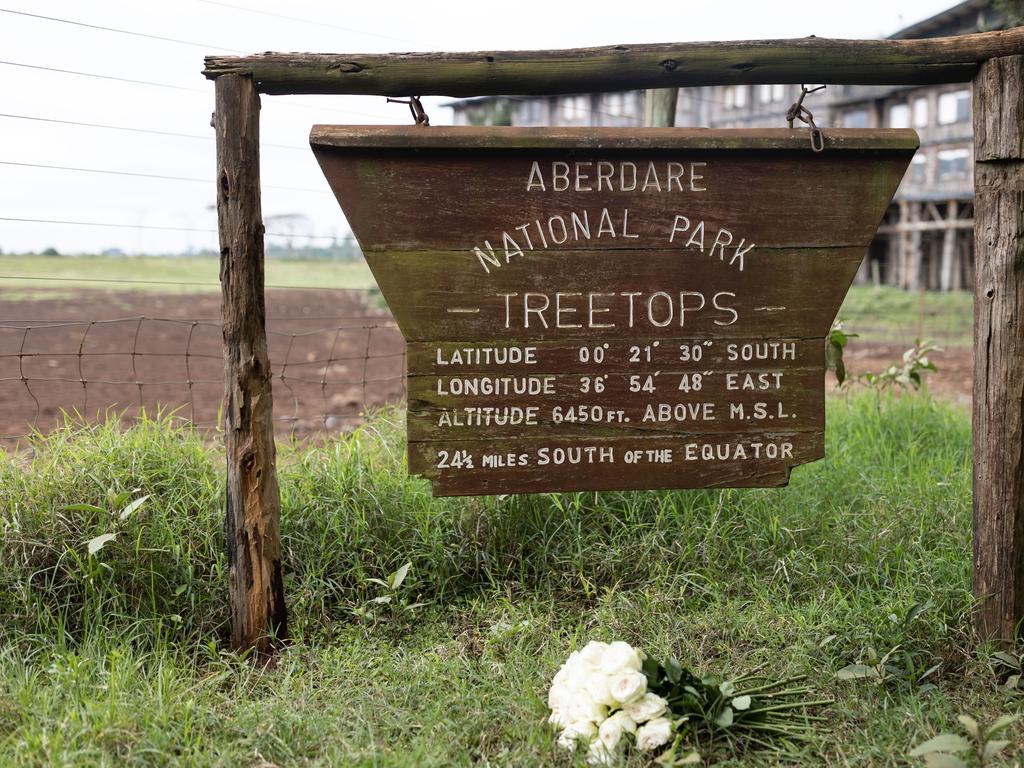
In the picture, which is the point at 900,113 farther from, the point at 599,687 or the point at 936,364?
the point at 599,687

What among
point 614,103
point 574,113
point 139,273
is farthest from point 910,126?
point 139,273

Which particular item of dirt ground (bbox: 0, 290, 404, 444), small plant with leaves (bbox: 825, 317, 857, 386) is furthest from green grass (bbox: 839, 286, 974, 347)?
small plant with leaves (bbox: 825, 317, 857, 386)

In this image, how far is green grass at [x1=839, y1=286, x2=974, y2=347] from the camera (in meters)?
15.7

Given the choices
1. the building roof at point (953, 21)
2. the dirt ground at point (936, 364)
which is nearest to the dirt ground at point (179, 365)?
the dirt ground at point (936, 364)

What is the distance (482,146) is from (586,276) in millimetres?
557

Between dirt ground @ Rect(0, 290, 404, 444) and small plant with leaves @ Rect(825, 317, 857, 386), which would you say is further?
dirt ground @ Rect(0, 290, 404, 444)

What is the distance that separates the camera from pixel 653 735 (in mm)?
2275

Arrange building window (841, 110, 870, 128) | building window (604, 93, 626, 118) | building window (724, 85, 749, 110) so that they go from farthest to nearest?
building window (604, 93, 626, 118)
building window (724, 85, 749, 110)
building window (841, 110, 870, 128)

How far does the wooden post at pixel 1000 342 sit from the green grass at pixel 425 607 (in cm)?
18

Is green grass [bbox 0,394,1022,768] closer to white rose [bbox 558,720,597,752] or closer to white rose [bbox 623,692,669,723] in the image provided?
white rose [bbox 558,720,597,752]

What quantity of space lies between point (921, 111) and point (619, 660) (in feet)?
94.3

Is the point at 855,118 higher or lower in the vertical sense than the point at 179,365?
higher

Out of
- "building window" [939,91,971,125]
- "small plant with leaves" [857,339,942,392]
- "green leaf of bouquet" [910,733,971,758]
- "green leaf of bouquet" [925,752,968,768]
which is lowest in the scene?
"green leaf of bouquet" [925,752,968,768]

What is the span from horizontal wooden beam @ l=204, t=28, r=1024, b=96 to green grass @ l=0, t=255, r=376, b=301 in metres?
14.5
